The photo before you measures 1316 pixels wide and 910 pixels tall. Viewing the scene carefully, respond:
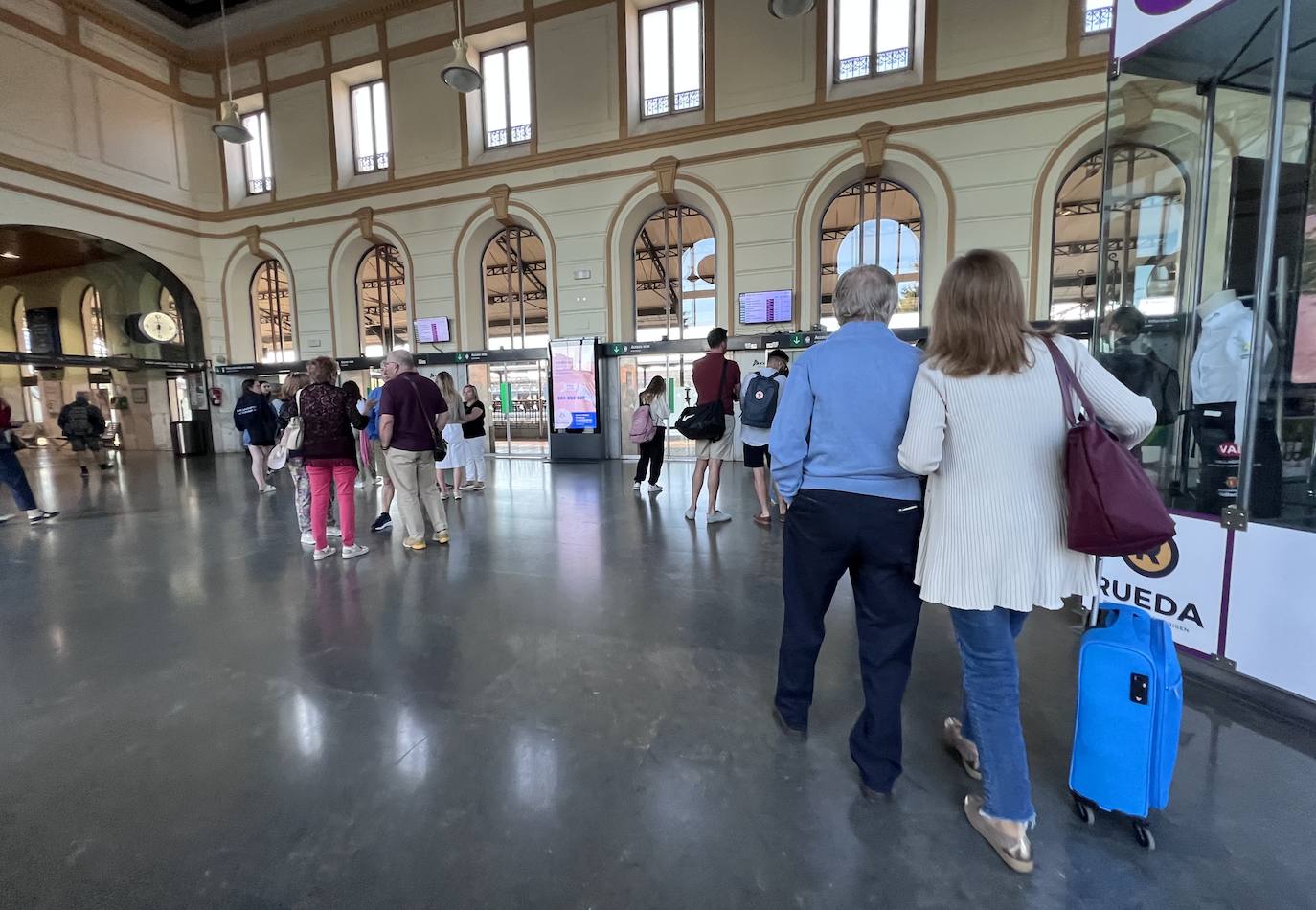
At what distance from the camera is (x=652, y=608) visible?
3412 mm

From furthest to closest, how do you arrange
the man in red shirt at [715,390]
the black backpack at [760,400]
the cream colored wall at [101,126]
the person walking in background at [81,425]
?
the cream colored wall at [101,126] < the person walking in background at [81,425] < the man in red shirt at [715,390] < the black backpack at [760,400]

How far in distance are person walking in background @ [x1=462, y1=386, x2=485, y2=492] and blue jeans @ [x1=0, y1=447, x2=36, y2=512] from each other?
453cm


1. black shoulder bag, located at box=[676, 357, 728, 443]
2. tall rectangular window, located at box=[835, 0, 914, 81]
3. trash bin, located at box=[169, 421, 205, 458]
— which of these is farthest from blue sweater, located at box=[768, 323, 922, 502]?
trash bin, located at box=[169, 421, 205, 458]

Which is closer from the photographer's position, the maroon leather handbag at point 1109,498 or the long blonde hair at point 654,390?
the maroon leather handbag at point 1109,498

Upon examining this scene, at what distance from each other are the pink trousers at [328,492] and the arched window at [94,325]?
16.9 m

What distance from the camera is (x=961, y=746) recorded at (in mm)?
1954

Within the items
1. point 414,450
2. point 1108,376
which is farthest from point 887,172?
point 1108,376

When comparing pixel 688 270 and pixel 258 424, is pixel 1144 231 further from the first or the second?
pixel 258 424

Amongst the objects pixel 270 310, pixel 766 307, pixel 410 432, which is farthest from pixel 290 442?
pixel 270 310

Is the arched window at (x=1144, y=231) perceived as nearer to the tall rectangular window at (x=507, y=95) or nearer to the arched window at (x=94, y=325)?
→ the tall rectangular window at (x=507, y=95)

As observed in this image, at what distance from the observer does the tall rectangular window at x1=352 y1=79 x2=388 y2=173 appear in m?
13.5

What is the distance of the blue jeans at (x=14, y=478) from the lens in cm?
595

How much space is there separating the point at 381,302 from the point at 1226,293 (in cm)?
1572

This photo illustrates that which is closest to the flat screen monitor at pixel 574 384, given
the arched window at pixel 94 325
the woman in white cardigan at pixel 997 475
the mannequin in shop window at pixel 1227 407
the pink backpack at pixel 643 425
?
the pink backpack at pixel 643 425
